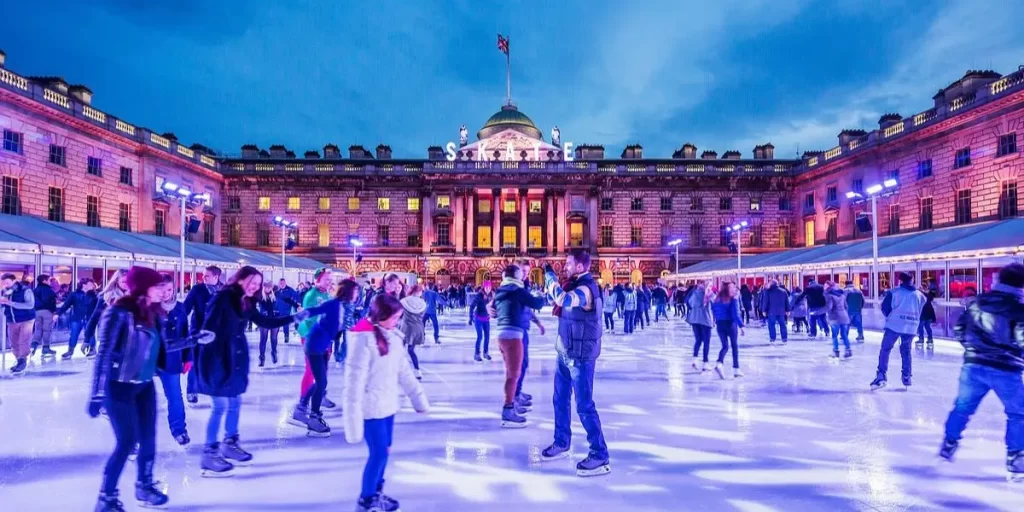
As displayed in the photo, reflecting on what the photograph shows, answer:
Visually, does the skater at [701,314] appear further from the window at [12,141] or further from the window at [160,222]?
the window at [160,222]

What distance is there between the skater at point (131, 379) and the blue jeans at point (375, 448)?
143 centimetres

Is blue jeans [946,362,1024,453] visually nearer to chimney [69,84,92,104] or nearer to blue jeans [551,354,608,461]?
blue jeans [551,354,608,461]

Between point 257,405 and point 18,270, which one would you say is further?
point 18,270

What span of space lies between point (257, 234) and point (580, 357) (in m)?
48.0

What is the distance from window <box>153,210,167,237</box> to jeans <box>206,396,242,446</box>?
35.2 m

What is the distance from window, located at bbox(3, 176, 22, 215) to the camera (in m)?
24.4

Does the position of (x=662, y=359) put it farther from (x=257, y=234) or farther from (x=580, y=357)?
(x=257, y=234)

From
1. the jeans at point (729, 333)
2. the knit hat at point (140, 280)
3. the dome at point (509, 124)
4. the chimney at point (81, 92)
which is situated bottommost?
the jeans at point (729, 333)

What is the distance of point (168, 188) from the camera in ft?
55.6

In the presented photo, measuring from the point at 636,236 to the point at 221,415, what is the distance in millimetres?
46048

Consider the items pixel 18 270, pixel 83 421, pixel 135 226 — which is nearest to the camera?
pixel 83 421

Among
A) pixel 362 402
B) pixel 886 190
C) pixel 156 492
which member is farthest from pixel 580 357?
pixel 886 190

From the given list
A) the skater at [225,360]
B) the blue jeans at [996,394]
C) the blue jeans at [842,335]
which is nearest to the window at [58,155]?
the skater at [225,360]

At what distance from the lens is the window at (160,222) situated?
35.1 meters
